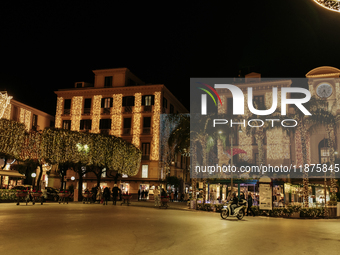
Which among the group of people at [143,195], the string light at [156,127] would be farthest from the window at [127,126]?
the group of people at [143,195]

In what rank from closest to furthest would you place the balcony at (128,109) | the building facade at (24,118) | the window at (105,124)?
the building facade at (24,118)
the balcony at (128,109)
the window at (105,124)

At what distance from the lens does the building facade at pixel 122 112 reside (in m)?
48.0

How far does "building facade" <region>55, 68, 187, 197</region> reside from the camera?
47969 millimetres

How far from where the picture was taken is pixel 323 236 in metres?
11.9

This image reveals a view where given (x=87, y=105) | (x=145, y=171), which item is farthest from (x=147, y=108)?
(x=87, y=105)

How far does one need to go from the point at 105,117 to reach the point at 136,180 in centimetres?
1067

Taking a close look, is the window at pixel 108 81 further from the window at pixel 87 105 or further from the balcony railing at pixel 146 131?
the balcony railing at pixel 146 131

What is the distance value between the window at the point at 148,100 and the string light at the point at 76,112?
10.2 meters

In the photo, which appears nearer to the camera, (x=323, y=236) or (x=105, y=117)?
(x=323, y=236)

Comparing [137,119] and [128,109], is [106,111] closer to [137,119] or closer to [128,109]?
[128,109]

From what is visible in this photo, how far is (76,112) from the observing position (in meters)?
52.2

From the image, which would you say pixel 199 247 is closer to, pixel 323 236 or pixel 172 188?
pixel 323 236

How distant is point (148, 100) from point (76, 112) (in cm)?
1167

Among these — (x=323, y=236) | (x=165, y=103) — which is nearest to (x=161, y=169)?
(x=165, y=103)
